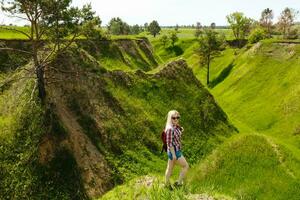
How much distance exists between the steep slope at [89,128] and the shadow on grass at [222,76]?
4743 cm

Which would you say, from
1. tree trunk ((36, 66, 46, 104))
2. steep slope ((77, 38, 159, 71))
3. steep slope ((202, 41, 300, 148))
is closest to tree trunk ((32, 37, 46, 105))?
tree trunk ((36, 66, 46, 104))

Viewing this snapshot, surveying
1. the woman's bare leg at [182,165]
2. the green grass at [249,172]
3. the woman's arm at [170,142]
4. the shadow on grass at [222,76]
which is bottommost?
the shadow on grass at [222,76]

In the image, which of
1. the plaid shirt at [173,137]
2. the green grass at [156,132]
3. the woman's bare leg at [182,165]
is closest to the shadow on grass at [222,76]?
the green grass at [156,132]

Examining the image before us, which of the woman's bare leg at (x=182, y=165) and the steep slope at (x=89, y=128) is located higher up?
the woman's bare leg at (x=182, y=165)

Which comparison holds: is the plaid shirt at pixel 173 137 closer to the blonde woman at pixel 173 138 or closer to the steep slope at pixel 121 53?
the blonde woman at pixel 173 138

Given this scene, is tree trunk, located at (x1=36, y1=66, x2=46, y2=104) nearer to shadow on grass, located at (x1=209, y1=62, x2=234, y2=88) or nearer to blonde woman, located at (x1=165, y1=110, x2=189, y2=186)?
blonde woman, located at (x1=165, y1=110, x2=189, y2=186)

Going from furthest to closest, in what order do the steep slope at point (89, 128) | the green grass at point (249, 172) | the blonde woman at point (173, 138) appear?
the steep slope at point (89, 128) < the green grass at point (249, 172) < the blonde woman at point (173, 138)

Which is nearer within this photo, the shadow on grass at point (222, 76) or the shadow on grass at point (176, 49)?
the shadow on grass at point (222, 76)

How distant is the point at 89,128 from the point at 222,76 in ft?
217

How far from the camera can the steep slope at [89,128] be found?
2995 centimetres

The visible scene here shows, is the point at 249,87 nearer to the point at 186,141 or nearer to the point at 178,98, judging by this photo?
the point at 178,98

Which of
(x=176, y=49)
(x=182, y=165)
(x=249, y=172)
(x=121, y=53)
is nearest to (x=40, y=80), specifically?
(x=249, y=172)

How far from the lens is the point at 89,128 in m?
35.9

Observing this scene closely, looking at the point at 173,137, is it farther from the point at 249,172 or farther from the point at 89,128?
the point at 89,128
